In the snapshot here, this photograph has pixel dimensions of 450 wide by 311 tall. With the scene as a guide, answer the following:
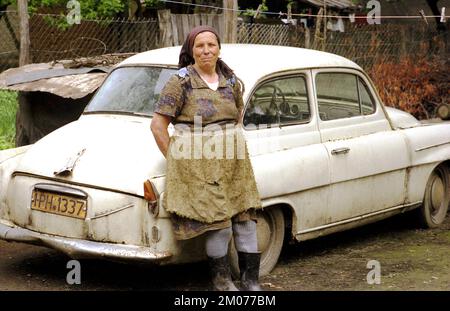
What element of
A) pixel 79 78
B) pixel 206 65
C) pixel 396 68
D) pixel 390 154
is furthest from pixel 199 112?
pixel 396 68

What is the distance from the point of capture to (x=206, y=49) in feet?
19.7

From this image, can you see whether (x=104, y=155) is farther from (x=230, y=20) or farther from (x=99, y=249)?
(x=230, y=20)

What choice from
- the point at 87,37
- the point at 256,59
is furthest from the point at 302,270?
the point at 87,37

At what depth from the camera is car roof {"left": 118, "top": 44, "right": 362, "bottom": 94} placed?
22.8ft

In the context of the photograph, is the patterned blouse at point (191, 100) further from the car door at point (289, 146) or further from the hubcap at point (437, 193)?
the hubcap at point (437, 193)

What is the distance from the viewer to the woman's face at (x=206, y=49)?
6.01 meters

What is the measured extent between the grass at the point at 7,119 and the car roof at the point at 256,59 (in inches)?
158

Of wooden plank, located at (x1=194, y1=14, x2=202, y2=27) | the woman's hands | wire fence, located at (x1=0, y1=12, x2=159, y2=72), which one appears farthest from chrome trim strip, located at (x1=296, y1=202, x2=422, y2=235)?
wire fence, located at (x1=0, y1=12, x2=159, y2=72)

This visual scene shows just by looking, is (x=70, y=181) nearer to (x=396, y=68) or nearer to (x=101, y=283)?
(x=101, y=283)

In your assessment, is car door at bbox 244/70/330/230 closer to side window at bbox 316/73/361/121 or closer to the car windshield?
side window at bbox 316/73/361/121

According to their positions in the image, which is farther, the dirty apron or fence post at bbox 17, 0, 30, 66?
fence post at bbox 17, 0, 30, 66

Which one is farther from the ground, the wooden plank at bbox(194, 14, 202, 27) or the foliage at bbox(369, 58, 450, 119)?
the wooden plank at bbox(194, 14, 202, 27)

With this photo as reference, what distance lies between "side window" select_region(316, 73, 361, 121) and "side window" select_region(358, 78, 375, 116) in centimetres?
6

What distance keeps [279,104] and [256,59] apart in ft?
1.30
